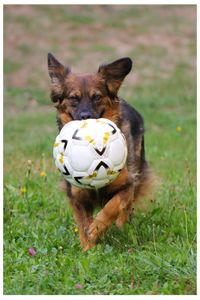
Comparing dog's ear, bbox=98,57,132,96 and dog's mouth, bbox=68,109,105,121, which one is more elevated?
dog's ear, bbox=98,57,132,96

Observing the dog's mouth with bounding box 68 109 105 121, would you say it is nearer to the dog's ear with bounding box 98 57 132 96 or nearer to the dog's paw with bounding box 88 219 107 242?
the dog's ear with bounding box 98 57 132 96

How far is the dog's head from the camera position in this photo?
19.0ft

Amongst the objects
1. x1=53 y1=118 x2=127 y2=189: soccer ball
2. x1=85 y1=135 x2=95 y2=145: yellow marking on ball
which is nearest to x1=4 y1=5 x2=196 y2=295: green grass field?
x1=53 y1=118 x2=127 y2=189: soccer ball

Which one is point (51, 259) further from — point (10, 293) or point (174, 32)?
point (174, 32)

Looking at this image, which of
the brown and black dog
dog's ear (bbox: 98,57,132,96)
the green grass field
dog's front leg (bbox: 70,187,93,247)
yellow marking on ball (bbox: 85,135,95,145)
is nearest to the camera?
the green grass field

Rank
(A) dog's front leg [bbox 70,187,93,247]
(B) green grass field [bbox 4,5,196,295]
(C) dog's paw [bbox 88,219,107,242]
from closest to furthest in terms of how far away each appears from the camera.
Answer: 1. (B) green grass field [bbox 4,5,196,295]
2. (C) dog's paw [bbox 88,219,107,242]
3. (A) dog's front leg [bbox 70,187,93,247]

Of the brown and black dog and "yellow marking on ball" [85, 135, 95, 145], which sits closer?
"yellow marking on ball" [85, 135, 95, 145]

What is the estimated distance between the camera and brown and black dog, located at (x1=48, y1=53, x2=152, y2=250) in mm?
5613

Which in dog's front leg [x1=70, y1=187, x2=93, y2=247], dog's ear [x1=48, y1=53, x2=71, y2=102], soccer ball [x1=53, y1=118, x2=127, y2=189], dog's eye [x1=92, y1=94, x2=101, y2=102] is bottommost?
dog's front leg [x1=70, y1=187, x2=93, y2=247]

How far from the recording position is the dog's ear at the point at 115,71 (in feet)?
19.9

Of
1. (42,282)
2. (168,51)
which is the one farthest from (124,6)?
(42,282)

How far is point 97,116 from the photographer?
5715mm

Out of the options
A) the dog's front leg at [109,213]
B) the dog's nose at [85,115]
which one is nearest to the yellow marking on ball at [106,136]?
the dog's nose at [85,115]

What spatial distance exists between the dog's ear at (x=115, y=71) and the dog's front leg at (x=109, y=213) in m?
0.97
